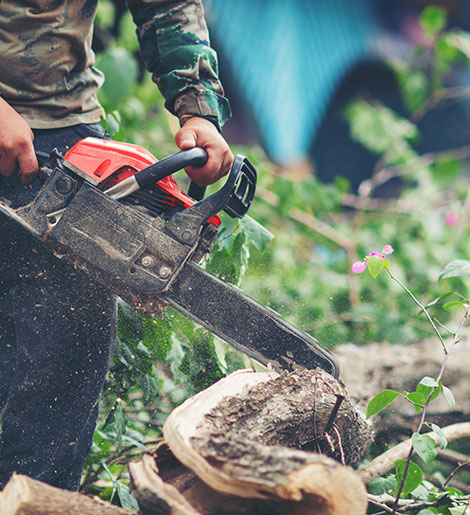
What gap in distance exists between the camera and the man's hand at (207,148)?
4.40 ft

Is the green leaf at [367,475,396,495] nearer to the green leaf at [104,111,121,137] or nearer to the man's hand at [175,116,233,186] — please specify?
the man's hand at [175,116,233,186]

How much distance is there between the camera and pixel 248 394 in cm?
114

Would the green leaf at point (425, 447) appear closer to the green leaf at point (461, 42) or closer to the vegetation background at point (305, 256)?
the vegetation background at point (305, 256)

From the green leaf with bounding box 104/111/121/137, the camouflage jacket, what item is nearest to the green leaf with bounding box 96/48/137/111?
the green leaf with bounding box 104/111/121/137

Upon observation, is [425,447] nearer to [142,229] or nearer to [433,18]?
[142,229]

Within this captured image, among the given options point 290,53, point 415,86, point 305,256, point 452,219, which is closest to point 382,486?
point 452,219

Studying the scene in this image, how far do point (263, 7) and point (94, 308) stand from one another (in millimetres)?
3559

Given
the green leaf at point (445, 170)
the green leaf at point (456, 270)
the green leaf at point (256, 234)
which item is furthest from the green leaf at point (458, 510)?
the green leaf at point (445, 170)

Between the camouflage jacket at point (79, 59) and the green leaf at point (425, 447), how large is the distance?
928mm

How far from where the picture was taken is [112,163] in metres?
1.25

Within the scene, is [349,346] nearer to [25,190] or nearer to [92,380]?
[92,380]

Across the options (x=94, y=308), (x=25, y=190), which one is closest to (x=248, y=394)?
(x=94, y=308)

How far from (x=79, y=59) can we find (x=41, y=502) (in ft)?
3.57

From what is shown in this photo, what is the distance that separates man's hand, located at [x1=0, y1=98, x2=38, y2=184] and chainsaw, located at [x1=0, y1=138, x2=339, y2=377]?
4cm
